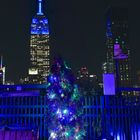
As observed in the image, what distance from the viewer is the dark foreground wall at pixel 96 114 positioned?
13.6m

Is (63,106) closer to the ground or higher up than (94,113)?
higher up

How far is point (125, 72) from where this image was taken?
105250 mm

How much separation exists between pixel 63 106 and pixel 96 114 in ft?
11.1

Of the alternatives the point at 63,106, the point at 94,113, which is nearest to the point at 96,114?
the point at 94,113

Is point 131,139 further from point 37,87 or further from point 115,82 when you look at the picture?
point 37,87

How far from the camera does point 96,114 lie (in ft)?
44.9

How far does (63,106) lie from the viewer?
10617 millimetres

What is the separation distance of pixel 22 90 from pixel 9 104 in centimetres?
80

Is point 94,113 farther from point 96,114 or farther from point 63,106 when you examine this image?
point 63,106

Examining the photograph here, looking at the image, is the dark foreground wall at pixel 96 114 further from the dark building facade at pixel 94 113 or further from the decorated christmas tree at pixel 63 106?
the decorated christmas tree at pixel 63 106

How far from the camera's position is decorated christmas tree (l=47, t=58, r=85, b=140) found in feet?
34.7

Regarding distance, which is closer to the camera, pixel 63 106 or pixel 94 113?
pixel 63 106

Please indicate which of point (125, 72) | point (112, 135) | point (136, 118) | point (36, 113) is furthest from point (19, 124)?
point (125, 72)

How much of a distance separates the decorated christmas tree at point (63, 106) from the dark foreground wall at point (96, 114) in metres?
2.79
